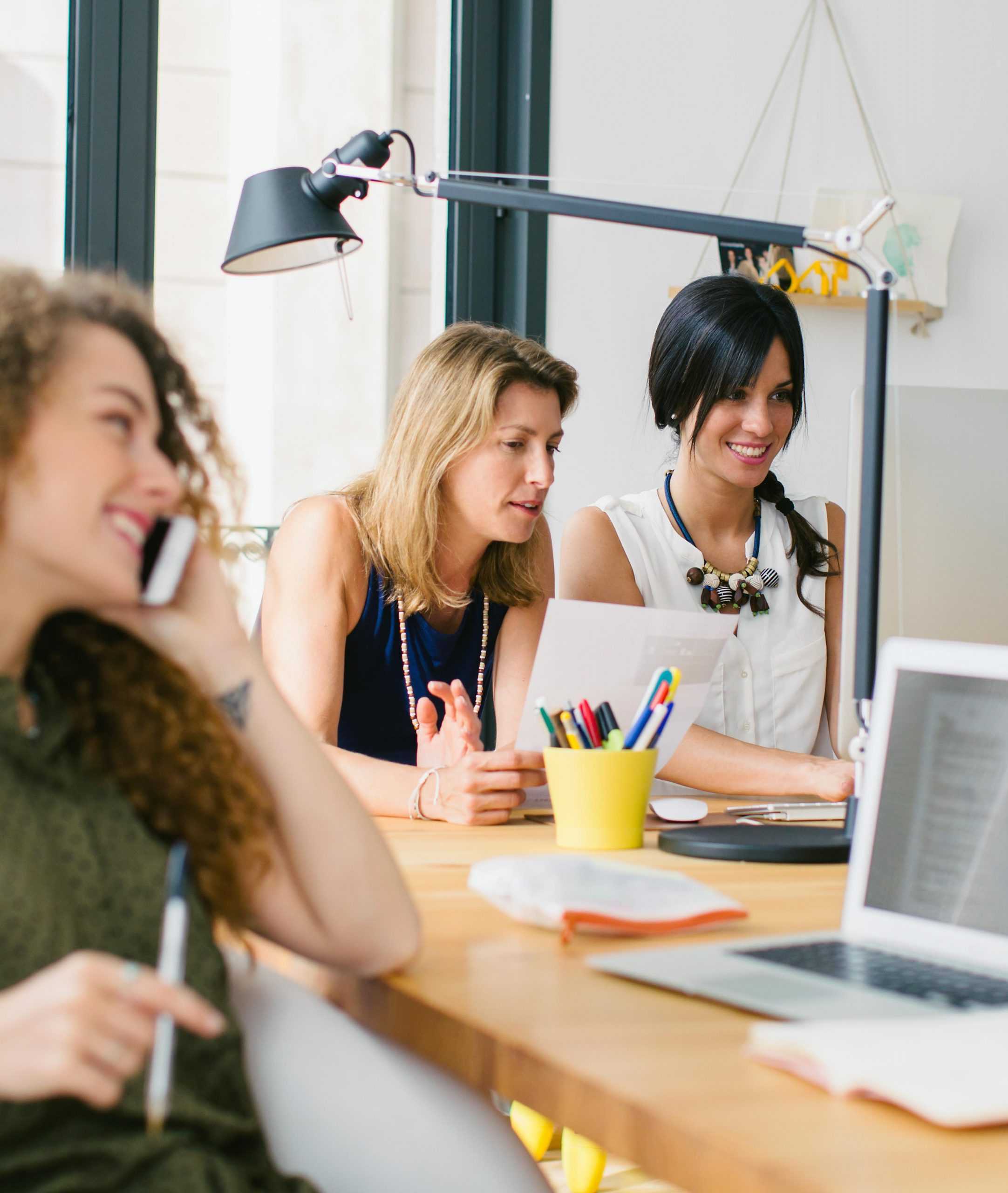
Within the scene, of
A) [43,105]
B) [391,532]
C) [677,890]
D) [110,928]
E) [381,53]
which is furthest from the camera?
[381,53]


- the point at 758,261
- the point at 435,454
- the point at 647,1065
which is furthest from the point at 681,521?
the point at 647,1065

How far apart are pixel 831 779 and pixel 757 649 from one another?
51cm

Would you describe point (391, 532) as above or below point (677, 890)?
above

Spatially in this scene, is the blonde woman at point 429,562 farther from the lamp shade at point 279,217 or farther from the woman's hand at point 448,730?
the lamp shade at point 279,217

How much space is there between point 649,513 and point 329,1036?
4.48 feet

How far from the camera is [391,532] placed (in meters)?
1.86

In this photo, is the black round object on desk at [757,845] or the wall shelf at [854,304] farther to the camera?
the wall shelf at [854,304]

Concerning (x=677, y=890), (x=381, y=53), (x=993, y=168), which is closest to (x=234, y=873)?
(x=677, y=890)

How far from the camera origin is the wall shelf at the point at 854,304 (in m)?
2.94

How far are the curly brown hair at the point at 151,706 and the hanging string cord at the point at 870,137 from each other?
93.7 inches

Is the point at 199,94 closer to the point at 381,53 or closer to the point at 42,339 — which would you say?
the point at 381,53

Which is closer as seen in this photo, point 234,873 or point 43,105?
point 234,873

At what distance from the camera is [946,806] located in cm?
98

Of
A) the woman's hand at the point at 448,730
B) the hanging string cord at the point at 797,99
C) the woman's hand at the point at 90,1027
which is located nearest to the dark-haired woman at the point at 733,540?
the woman's hand at the point at 448,730
